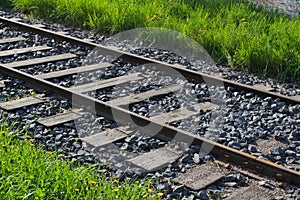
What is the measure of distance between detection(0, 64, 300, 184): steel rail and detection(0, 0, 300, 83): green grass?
7.30 ft

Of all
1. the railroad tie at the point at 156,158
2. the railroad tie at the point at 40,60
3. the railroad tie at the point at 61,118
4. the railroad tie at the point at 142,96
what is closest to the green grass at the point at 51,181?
the railroad tie at the point at 156,158

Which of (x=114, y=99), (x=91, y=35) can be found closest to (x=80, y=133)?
(x=114, y=99)

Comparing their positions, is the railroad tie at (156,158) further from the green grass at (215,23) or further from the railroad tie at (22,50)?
the railroad tie at (22,50)

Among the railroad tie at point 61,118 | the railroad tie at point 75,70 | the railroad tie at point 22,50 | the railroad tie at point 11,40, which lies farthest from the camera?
the railroad tie at point 11,40

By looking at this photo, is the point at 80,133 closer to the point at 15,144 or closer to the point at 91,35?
the point at 15,144

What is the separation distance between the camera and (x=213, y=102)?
658cm

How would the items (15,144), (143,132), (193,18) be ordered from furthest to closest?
(193,18) → (143,132) → (15,144)

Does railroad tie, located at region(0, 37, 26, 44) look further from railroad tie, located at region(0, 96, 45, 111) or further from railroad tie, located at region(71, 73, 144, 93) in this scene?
railroad tie, located at region(0, 96, 45, 111)

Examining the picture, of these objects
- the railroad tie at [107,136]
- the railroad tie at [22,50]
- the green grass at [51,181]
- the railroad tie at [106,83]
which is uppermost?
the green grass at [51,181]

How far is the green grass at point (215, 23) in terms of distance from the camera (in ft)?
25.1

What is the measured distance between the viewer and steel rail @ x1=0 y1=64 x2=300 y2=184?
16.1 ft

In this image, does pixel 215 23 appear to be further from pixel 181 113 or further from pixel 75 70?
pixel 181 113

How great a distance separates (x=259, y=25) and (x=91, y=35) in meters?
2.27

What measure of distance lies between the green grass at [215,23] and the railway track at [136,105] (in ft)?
2.20
